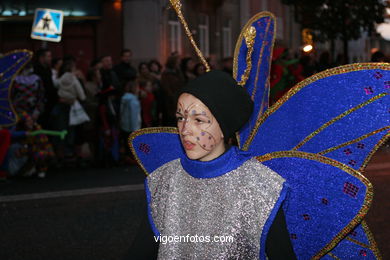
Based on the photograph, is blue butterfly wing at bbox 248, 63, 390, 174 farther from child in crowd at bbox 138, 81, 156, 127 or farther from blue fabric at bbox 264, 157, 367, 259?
child in crowd at bbox 138, 81, 156, 127

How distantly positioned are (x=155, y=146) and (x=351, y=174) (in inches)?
35.1

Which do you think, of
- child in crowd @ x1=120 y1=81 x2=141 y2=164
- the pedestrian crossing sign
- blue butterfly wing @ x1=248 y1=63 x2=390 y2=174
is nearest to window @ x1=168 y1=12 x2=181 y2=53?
the pedestrian crossing sign

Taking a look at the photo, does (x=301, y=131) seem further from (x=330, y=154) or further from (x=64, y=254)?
(x=64, y=254)

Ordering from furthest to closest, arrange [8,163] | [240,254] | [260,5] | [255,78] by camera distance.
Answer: [260,5], [8,163], [255,78], [240,254]

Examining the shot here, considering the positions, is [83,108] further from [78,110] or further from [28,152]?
[28,152]

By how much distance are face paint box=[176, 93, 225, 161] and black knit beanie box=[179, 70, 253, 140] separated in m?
0.03

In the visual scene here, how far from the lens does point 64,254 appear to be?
18.4 ft

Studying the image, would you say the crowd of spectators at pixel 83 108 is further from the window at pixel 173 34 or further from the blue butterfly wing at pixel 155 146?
the window at pixel 173 34

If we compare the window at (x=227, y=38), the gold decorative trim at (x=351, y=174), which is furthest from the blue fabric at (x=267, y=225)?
the window at (x=227, y=38)

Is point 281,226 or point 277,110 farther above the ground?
point 277,110

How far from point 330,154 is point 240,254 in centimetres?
60

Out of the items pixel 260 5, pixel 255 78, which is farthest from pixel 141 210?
pixel 260 5

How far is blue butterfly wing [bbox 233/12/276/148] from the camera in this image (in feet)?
9.95

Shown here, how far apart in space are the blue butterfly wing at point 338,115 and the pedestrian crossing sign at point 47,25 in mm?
11335
